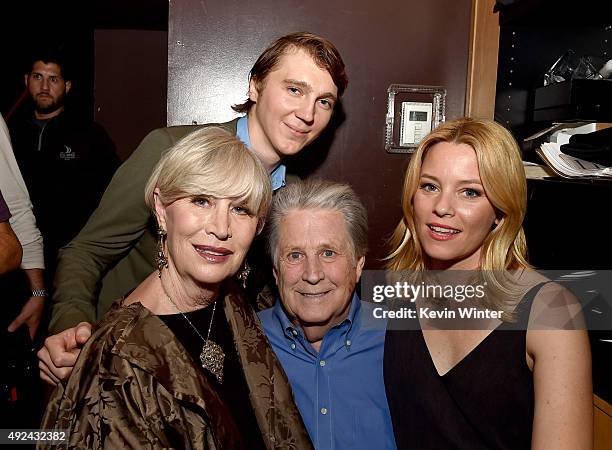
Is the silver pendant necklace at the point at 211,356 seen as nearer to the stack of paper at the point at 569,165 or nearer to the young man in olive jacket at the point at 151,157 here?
the young man in olive jacket at the point at 151,157

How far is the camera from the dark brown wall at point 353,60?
226cm

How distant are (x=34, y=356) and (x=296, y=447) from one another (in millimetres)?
909

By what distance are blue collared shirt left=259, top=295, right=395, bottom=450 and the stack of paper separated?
67 cm

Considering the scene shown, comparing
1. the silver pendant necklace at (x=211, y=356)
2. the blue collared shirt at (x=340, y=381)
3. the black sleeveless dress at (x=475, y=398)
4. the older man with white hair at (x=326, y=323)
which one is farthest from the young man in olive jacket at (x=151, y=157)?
the black sleeveless dress at (x=475, y=398)

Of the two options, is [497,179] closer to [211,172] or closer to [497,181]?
[497,181]

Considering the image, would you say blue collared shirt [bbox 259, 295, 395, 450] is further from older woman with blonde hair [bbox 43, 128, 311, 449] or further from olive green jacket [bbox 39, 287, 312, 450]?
olive green jacket [bbox 39, 287, 312, 450]

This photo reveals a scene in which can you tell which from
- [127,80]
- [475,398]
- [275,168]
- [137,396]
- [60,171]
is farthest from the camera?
[127,80]

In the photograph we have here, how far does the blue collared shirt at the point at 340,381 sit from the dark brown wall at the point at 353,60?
754 millimetres

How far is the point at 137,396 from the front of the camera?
1247 millimetres

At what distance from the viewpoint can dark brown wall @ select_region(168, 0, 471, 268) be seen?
7.41ft

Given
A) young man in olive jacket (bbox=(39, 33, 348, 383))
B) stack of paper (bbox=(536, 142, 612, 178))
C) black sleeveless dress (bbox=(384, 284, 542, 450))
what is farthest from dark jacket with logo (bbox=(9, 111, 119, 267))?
stack of paper (bbox=(536, 142, 612, 178))

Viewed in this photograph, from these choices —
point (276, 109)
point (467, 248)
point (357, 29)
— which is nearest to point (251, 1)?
point (357, 29)

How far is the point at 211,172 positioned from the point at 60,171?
236cm

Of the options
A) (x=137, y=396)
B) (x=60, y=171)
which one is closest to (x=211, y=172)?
(x=137, y=396)
